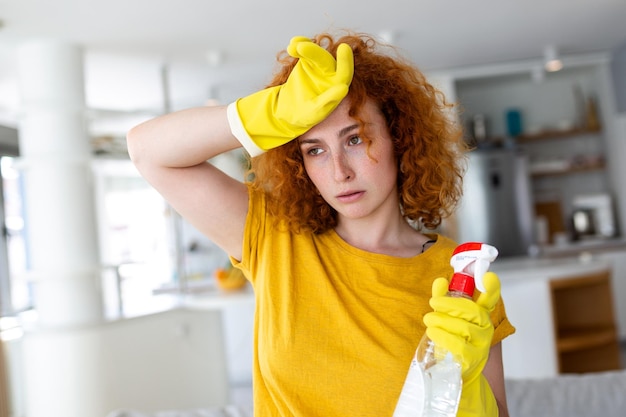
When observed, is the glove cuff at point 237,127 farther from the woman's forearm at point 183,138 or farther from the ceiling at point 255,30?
the ceiling at point 255,30

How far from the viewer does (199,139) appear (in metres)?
1.08

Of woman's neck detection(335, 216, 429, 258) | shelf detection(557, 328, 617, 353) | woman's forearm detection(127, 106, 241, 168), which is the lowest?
shelf detection(557, 328, 617, 353)

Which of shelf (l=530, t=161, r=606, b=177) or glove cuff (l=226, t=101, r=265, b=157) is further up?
shelf (l=530, t=161, r=606, b=177)

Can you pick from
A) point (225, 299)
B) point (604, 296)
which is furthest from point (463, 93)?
point (225, 299)

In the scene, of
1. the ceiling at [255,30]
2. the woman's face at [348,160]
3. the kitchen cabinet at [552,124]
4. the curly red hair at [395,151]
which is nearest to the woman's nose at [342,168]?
the woman's face at [348,160]

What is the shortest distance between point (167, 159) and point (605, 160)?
592cm

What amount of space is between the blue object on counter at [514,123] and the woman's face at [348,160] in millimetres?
5412

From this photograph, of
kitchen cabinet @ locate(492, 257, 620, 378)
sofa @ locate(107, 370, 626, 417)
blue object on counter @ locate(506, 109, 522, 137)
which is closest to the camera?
sofa @ locate(107, 370, 626, 417)

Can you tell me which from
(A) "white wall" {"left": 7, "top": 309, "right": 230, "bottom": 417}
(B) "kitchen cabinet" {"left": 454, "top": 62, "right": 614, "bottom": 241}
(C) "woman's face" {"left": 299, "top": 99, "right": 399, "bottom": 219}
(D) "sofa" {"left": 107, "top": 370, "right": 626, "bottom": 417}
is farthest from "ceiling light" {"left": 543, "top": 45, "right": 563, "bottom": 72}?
(C) "woman's face" {"left": 299, "top": 99, "right": 399, "bottom": 219}

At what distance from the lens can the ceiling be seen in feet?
11.8

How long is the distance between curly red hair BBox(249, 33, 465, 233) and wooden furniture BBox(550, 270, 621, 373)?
2546mm

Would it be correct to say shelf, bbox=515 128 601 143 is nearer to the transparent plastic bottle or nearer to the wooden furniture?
the wooden furniture

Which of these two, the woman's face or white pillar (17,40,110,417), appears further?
white pillar (17,40,110,417)

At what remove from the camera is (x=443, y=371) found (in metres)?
0.89
